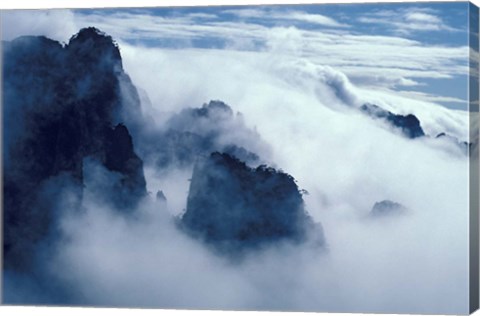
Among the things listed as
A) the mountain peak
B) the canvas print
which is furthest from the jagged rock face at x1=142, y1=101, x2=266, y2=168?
the mountain peak

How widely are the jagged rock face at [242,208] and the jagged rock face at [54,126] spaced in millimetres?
573

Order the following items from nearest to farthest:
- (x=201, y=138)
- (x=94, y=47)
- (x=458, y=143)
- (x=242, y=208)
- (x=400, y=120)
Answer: (x=458, y=143)
(x=400, y=120)
(x=242, y=208)
(x=201, y=138)
(x=94, y=47)

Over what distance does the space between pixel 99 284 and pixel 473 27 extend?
3929 millimetres

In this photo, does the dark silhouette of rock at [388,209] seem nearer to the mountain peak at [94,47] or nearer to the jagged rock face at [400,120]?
the jagged rock face at [400,120]

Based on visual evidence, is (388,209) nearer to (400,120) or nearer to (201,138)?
(400,120)

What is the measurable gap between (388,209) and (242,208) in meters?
1.26

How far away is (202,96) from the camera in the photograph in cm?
1229

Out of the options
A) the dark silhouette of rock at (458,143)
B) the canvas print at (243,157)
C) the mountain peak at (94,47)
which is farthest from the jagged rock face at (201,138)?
the dark silhouette of rock at (458,143)

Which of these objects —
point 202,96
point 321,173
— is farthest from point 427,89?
point 202,96

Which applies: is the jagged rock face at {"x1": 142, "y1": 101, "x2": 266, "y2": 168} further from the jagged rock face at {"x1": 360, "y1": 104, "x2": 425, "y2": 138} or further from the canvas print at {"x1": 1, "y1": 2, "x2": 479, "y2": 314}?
the jagged rock face at {"x1": 360, "y1": 104, "x2": 425, "y2": 138}

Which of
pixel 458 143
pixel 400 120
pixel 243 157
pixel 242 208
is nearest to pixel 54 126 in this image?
pixel 243 157

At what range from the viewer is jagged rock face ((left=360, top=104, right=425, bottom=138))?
39.2 feet

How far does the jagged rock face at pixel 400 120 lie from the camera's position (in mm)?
11953

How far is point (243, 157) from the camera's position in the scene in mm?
12188
